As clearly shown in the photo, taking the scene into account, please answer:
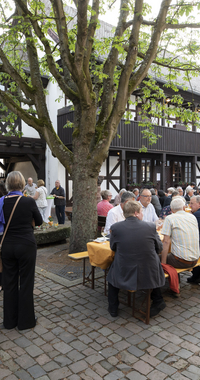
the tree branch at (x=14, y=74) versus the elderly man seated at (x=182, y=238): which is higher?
the tree branch at (x=14, y=74)

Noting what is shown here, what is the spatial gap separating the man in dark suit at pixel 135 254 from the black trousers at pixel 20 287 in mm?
982

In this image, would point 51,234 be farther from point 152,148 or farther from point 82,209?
point 152,148

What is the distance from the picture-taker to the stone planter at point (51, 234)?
A: 7.11m

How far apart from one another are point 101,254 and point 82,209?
197cm

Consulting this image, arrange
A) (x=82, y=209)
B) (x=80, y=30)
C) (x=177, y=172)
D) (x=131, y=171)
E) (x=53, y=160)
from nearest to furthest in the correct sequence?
(x=80, y=30) → (x=82, y=209) → (x=53, y=160) → (x=131, y=171) → (x=177, y=172)

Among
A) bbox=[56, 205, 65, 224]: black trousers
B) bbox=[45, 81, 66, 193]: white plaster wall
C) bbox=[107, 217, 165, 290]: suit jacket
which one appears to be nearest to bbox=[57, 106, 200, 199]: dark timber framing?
bbox=[45, 81, 66, 193]: white plaster wall

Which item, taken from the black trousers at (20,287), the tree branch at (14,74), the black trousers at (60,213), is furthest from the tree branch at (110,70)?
the black trousers at (60,213)

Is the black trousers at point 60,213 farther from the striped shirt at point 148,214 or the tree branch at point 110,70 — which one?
the striped shirt at point 148,214

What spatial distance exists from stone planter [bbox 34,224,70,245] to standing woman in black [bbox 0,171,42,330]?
366cm

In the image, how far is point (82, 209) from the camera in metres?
5.91

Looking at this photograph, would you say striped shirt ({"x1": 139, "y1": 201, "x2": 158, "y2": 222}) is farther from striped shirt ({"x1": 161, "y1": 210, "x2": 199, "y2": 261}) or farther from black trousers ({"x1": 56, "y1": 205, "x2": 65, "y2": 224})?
black trousers ({"x1": 56, "y1": 205, "x2": 65, "y2": 224})

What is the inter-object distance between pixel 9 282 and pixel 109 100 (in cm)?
458

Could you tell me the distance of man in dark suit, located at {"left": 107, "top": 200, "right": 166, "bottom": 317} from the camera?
3328 mm

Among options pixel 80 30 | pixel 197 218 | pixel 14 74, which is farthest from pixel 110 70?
pixel 197 218
